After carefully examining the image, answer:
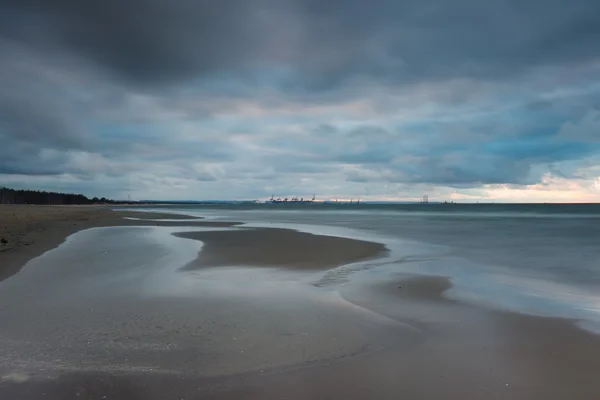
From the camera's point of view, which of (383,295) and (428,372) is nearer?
(428,372)

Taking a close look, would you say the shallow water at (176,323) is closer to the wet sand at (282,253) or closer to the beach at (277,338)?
the beach at (277,338)

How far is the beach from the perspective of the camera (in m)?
5.65

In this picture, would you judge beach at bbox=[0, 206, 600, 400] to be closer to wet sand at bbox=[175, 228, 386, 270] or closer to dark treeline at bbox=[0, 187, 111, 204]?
wet sand at bbox=[175, 228, 386, 270]

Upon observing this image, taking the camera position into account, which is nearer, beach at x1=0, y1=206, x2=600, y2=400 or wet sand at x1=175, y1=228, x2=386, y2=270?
beach at x1=0, y1=206, x2=600, y2=400

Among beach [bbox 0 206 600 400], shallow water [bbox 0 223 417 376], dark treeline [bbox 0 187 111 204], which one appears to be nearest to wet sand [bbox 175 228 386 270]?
beach [bbox 0 206 600 400]

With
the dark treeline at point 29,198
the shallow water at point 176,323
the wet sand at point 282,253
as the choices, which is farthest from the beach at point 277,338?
the dark treeline at point 29,198

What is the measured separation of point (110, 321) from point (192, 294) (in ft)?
9.12

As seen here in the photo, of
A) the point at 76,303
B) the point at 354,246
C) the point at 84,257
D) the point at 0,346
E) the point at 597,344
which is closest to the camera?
the point at 0,346

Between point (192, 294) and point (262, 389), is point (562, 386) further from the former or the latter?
point (192, 294)

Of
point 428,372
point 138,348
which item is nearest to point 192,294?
point 138,348

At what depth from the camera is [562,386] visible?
5.69 m

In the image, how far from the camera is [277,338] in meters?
7.61

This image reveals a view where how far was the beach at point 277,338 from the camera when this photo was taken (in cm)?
565

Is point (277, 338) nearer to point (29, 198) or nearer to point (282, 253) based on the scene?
point (282, 253)
